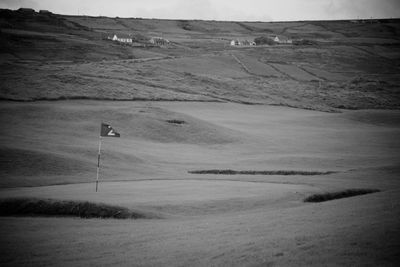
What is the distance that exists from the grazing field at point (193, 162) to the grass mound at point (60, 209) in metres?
0.07

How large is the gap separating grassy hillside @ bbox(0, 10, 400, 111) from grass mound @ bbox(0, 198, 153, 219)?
2063 inches

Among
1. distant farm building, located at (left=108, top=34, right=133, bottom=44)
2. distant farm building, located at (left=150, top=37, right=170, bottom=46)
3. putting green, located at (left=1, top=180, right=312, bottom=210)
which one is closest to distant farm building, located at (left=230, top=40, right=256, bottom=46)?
distant farm building, located at (left=150, top=37, right=170, bottom=46)

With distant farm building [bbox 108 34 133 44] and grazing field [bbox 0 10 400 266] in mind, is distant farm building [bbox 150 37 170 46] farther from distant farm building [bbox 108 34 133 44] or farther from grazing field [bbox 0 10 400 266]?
grazing field [bbox 0 10 400 266]

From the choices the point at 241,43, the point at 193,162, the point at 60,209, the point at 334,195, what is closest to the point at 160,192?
the point at 60,209

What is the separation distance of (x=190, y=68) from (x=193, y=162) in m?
80.9

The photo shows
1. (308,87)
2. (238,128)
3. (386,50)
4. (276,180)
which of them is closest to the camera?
(276,180)

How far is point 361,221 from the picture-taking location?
16.5 m

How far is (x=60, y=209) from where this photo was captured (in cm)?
2433

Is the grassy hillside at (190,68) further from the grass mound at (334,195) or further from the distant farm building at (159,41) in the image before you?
the grass mound at (334,195)

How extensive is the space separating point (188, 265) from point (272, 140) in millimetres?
48336

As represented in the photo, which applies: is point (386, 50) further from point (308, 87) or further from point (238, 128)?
point (238, 128)

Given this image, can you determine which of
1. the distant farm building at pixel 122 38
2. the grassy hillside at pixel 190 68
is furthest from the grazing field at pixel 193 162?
the distant farm building at pixel 122 38

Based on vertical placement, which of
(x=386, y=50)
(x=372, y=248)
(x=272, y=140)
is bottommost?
(x=272, y=140)

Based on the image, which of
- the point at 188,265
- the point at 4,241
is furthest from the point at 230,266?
the point at 4,241
